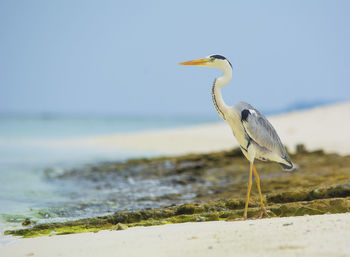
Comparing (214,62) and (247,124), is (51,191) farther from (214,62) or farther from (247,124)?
(247,124)

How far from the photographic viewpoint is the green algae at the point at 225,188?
4742 millimetres

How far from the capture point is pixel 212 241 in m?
3.53

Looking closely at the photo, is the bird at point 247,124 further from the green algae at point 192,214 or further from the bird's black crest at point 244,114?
the green algae at point 192,214

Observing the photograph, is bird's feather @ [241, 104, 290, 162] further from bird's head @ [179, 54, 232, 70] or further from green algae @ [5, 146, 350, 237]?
green algae @ [5, 146, 350, 237]

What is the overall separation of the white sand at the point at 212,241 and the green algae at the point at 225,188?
18.0 inches

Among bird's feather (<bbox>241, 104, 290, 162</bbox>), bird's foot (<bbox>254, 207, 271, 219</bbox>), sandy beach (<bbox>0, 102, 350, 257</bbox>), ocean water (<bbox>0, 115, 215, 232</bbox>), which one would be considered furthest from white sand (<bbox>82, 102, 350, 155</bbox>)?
sandy beach (<bbox>0, 102, 350, 257</bbox>)

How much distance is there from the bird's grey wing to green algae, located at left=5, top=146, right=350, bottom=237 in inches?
27.5

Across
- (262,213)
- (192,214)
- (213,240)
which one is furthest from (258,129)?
(213,240)

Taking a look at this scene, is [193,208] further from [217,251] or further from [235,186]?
[235,186]

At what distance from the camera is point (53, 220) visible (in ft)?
19.2

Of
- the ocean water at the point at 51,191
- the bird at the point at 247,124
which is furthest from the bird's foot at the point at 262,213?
the ocean water at the point at 51,191

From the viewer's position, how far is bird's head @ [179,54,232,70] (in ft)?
16.2

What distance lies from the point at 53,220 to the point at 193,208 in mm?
2043

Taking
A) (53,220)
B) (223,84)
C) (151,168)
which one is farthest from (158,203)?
(151,168)
